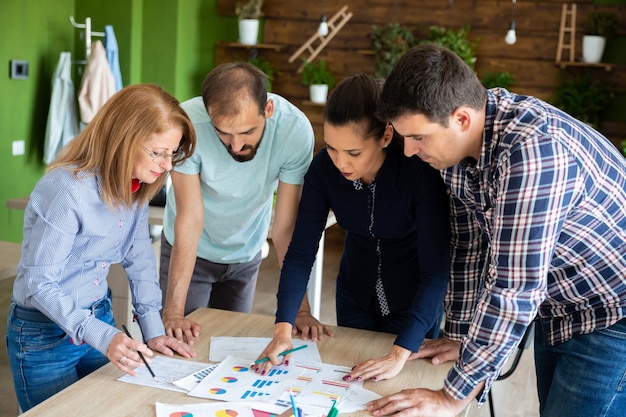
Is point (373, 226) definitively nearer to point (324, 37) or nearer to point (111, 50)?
point (111, 50)

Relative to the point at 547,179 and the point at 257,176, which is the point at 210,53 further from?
the point at 547,179

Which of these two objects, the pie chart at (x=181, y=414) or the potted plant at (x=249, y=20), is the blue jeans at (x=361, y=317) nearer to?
the pie chart at (x=181, y=414)

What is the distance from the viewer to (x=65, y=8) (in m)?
5.78

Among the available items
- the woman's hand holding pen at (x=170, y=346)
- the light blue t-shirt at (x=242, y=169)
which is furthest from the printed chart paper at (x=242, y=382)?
the light blue t-shirt at (x=242, y=169)

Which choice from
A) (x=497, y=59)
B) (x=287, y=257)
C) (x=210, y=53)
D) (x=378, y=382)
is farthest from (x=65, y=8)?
(x=378, y=382)

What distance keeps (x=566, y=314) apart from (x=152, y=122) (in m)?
1.01

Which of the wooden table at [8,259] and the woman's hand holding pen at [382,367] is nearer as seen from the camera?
the woman's hand holding pen at [382,367]

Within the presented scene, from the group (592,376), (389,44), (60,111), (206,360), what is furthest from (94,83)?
(592,376)

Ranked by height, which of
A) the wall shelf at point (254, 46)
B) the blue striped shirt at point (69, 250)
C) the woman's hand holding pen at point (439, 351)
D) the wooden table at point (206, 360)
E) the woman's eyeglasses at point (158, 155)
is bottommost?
the wooden table at point (206, 360)

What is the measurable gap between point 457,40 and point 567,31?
0.90m

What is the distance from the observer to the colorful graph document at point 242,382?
5.33 ft

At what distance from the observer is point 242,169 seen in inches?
90.5

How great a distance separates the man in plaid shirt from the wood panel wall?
4.92 m

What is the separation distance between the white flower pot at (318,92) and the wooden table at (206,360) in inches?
172
